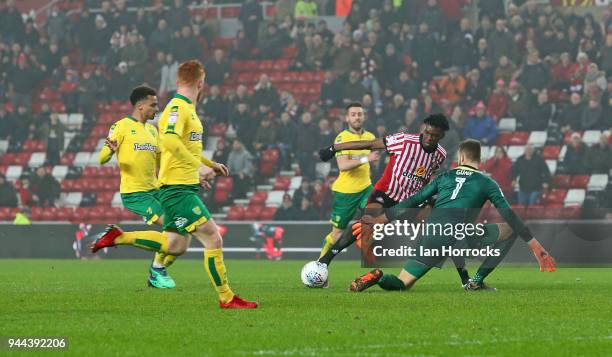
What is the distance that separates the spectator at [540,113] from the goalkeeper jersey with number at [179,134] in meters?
16.6

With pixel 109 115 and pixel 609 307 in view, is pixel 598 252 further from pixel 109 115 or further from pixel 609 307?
pixel 109 115

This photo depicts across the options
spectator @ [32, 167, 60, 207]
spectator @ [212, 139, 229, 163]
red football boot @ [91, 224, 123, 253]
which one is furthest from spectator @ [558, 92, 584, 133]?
red football boot @ [91, 224, 123, 253]

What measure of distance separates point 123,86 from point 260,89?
4.49m

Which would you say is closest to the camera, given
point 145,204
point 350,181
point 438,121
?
point 438,121

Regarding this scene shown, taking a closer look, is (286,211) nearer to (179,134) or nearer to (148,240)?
(148,240)

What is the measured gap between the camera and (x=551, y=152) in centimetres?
2688

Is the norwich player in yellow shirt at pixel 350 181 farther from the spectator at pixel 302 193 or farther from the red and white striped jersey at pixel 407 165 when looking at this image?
the spectator at pixel 302 193

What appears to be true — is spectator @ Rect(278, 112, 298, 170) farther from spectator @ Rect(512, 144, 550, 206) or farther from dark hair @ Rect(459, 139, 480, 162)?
dark hair @ Rect(459, 139, 480, 162)

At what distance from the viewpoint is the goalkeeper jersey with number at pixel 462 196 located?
13.1 m

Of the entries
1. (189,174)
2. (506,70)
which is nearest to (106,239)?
(189,174)

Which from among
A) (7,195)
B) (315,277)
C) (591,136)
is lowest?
(7,195)

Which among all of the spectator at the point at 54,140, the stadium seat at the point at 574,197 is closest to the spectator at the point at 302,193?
the stadium seat at the point at 574,197

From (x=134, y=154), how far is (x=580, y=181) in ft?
42.3

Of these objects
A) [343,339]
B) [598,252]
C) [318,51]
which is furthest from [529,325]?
[318,51]
